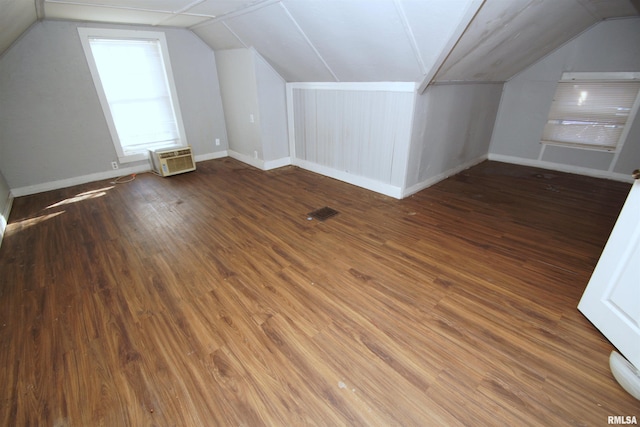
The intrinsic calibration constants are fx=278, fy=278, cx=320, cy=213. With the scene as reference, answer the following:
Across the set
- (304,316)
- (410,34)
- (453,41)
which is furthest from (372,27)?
(304,316)

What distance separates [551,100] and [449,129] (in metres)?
2.01

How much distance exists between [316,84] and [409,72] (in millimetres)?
1626

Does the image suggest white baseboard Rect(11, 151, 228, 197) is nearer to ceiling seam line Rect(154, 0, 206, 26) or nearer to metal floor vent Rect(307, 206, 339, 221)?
ceiling seam line Rect(154, 0, 206, 26)

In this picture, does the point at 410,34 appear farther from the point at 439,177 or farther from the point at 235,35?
the point at 235,35

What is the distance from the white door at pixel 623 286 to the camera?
58.5 inches

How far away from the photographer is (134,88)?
4461mm

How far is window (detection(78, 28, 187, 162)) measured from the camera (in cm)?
409

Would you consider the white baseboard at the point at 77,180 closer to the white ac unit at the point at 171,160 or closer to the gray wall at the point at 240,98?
the white ac unit at the point at 171,160

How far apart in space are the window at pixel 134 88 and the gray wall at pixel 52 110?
0.12 meters

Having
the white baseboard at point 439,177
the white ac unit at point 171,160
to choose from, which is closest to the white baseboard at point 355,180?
the white baseboard at point 439,177

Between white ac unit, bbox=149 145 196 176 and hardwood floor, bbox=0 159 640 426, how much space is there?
120 cm

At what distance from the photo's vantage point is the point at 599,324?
173 centimetres

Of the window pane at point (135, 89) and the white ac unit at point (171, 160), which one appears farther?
the white ac unit at point (171, 160)

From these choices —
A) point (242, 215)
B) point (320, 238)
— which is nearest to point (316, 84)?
point (242, 215)
